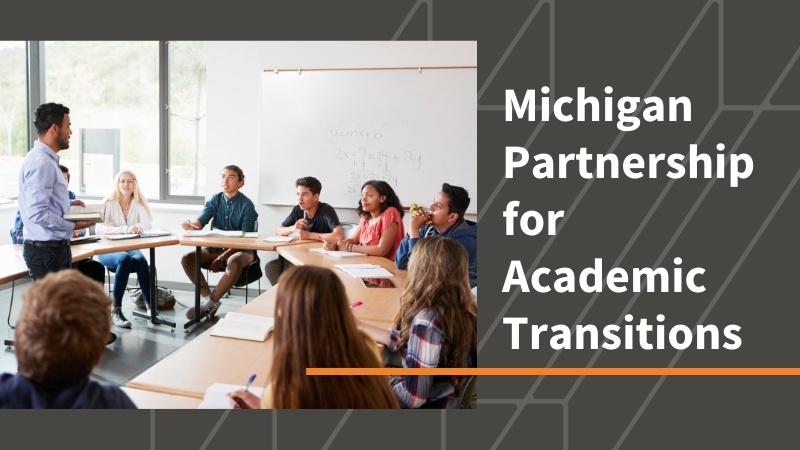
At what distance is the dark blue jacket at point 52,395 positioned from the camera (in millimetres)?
1488

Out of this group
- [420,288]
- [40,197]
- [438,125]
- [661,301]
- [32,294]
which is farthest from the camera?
[438,125]

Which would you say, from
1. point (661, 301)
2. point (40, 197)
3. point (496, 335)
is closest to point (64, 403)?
point (496, 335)

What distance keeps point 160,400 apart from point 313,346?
633mm

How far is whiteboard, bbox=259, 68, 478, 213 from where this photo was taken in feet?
18.0

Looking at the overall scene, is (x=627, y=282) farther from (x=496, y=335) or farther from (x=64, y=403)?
(x=64, y=403)

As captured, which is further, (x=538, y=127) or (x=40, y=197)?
(x=40, y=197)

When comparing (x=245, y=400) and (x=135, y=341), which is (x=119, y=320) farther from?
(x=245, y=400)

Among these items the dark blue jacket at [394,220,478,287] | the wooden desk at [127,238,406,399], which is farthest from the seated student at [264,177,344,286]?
the wooden desk at [127,238,406,399]

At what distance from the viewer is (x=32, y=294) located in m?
1.46

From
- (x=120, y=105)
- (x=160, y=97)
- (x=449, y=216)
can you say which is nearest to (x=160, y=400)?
(x=449, y=216)

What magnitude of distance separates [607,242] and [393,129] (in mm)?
4190

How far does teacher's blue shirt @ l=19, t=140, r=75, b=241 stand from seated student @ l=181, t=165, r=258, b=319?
1841 millimetres

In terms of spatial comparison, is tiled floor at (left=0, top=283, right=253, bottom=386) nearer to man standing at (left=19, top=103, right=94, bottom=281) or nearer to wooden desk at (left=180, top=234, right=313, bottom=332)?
wooden desk at (left=180, top=234, right=313, bottom=332)

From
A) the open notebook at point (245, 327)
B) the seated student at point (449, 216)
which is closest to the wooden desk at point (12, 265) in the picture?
the open notebook at point (245, 327)
